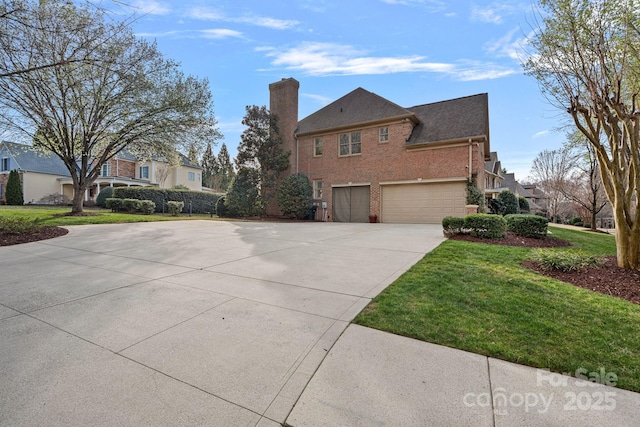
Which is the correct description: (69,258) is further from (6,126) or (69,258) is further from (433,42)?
(6,126)

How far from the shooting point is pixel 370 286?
4.02 meters

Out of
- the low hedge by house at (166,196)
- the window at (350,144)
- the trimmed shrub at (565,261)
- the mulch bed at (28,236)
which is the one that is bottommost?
the trimmed shrub at (565,261)

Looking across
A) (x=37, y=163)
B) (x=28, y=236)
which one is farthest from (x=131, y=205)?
(x=37, y=163)

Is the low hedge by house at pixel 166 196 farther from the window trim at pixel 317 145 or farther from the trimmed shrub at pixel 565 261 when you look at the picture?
the trimmed shrub at pixel 565 261

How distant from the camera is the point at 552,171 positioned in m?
26.8

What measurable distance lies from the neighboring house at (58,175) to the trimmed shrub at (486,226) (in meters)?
21.8

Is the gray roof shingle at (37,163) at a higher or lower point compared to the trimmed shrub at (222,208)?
higher

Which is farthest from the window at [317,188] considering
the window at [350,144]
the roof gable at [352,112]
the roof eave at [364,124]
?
the roof gable at [352,112]

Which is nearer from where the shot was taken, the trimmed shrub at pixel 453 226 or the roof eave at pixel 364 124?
the trimmed shrub at pixel 453 226

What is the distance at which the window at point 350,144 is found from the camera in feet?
56.6

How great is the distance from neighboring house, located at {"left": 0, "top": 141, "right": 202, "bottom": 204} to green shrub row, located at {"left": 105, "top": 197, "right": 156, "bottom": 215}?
569 cm

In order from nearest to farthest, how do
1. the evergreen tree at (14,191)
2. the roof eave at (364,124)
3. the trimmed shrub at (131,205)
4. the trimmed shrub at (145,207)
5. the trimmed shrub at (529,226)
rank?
the trimmed shrub at (529,226), the roof eave at (364,124), the trimmed shrub at (131,205), the trimmed shrub at (145,207), the evergreen tree at (14,191)

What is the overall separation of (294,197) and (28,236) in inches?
442

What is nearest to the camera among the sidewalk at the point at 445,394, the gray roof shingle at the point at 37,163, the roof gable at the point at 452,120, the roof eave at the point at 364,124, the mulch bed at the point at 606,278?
the sidewalk at the point at 445,394
